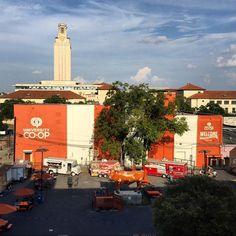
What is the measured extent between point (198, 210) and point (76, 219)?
1238cm

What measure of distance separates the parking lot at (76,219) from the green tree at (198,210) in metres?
7.05

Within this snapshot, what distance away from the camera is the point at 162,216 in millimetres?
17938

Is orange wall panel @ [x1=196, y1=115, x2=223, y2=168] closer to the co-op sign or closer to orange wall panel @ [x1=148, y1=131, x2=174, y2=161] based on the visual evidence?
orange wall panel @ [x1=148, y1=131, x2=174, y2=161]

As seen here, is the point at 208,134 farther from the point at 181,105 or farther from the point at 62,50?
the point at 62,50

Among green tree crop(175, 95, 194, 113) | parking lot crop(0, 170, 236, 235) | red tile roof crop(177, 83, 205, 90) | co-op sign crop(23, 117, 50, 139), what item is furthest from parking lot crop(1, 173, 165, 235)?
red tile roof crop(177, 83, 205, 90)

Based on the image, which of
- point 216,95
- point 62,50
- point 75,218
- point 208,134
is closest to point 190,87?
point 216,95

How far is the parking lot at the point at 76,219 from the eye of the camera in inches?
975

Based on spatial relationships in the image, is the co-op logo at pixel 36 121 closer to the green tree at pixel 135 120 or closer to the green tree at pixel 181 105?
the green tree at pixel 135 120

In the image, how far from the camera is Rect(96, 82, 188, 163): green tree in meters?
43.0

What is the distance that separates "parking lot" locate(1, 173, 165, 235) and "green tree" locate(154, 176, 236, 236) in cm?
705

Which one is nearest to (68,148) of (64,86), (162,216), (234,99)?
(162,216)

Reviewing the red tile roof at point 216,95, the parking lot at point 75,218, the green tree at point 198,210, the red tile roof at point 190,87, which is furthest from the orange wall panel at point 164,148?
the red tile roof at point 190,87

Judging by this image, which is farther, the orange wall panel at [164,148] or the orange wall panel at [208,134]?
the orange wall panel at [208,134]

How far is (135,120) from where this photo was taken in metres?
42.8
